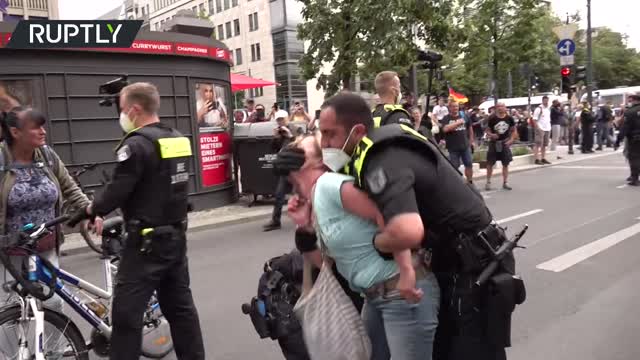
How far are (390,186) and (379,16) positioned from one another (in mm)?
10913

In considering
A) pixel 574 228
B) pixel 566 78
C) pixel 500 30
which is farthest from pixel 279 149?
pixel 500 30

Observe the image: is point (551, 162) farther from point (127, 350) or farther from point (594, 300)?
point (127, 350)

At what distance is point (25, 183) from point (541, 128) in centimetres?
1458

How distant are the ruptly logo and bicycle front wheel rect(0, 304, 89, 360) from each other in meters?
5.82

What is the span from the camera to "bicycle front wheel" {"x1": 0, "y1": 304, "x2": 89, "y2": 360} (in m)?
3.25

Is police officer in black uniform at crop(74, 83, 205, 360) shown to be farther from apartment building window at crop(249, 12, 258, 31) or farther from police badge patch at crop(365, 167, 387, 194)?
apartment building window at crop(249, 12, 258, 31)

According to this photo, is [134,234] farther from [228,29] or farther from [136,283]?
[228,29]

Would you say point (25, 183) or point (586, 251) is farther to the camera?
point (586, 251)

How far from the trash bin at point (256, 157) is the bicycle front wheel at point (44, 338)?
23.4 feet

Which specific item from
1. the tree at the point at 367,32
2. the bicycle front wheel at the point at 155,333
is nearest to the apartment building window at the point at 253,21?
the tree at the point at 367,32

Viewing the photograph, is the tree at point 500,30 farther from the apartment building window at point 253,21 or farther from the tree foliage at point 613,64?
the apartment building window at point 253,21

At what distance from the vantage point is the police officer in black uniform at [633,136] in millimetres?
11414

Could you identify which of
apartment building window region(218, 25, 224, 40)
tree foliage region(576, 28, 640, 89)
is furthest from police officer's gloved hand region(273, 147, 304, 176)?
apartment building window region(218, 25, 224, 40)

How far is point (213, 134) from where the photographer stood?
1090 cm
